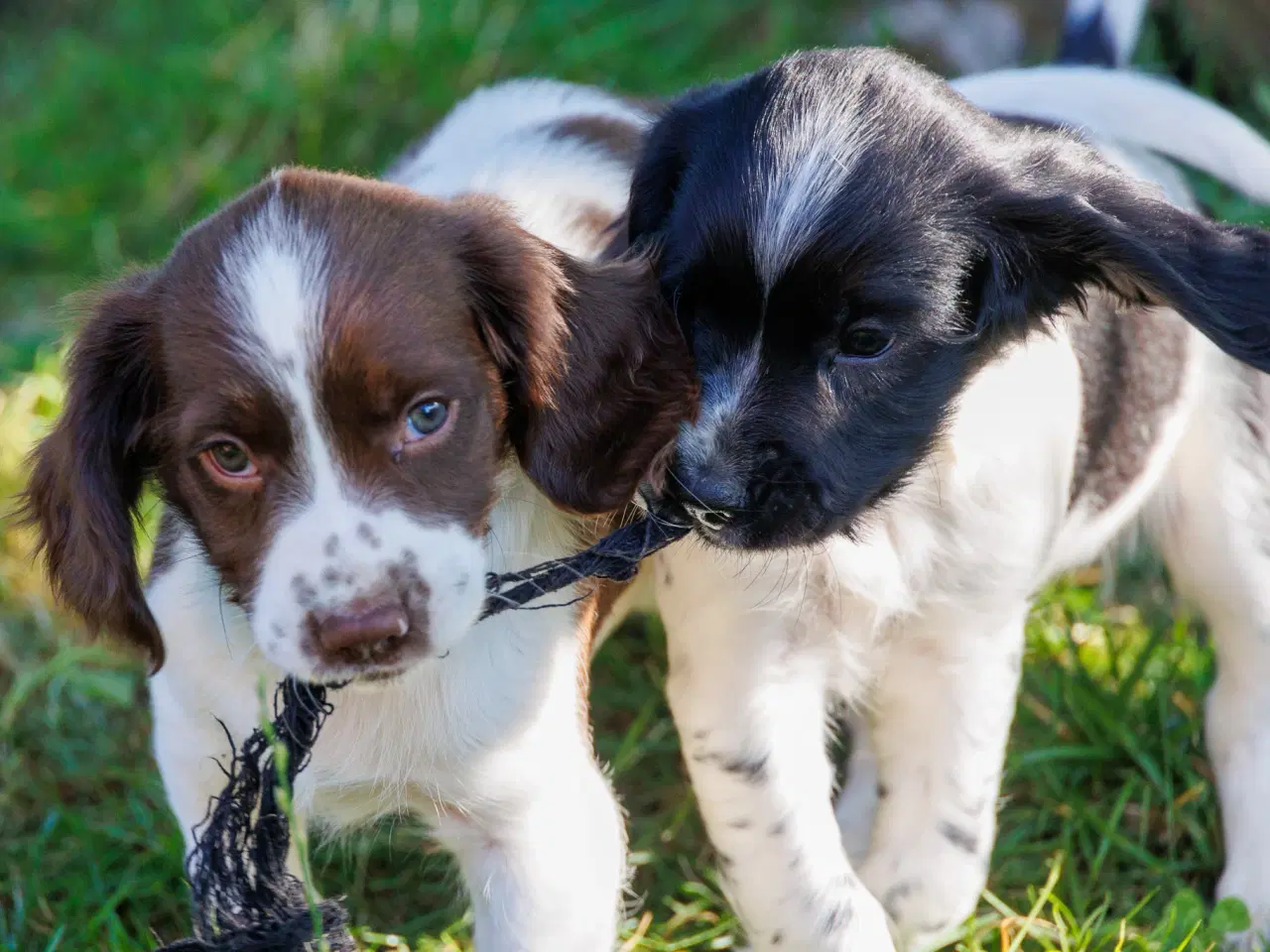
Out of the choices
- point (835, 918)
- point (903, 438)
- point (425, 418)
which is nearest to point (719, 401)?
point (903, 438)

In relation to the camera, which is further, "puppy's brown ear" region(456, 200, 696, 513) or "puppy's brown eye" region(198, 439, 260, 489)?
"puppy's brown ear" region(456, 200, 696, 513)

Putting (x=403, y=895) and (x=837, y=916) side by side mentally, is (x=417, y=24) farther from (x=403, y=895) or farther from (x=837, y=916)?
(x=837, y=916)

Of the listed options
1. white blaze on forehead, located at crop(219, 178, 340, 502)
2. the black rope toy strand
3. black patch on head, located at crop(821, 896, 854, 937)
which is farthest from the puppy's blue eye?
black patch on head, located at crop(821, 896, 854, 937)

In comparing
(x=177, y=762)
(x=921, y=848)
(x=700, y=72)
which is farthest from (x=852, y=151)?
(x=700, y=72)

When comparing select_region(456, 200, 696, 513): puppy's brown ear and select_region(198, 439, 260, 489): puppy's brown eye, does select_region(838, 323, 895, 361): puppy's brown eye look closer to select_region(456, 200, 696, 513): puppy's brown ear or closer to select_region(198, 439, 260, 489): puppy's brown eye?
select_region(456, 200, 696, 513): puppy's brown ear

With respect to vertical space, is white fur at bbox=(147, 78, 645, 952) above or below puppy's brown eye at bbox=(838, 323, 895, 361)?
below

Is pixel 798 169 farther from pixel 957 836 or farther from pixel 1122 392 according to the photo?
pixel 957 836
